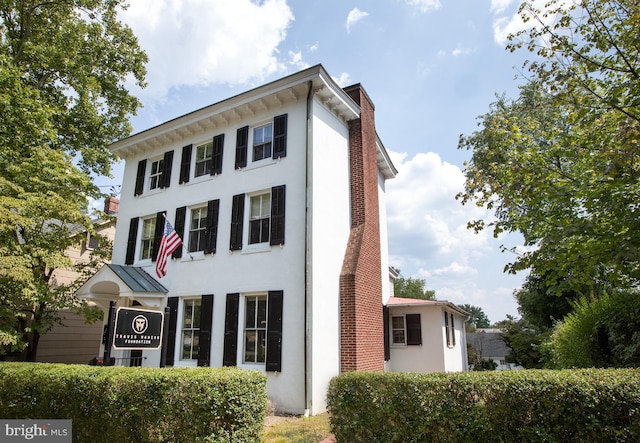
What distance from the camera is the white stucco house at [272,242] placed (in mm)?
9633

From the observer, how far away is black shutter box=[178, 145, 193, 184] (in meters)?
13.1

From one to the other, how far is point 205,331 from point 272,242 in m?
3.21

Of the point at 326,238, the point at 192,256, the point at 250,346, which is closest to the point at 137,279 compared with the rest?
the point at 192,256

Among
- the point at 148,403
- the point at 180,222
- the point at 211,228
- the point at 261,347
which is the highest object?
the point at 180,222

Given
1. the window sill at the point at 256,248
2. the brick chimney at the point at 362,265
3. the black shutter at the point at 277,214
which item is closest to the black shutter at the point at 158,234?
the window sill at the point at 256,248

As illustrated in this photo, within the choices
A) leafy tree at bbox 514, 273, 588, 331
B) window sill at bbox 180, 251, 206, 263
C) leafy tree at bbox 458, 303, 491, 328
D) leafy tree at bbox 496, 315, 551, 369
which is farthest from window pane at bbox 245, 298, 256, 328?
leafy tree at bbox 458, 303, 491, 328

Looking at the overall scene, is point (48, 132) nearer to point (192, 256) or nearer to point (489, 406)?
point (192, 256)

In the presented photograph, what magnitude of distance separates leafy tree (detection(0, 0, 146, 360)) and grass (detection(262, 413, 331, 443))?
8.19m

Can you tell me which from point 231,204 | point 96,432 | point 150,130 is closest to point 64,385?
point 96,432

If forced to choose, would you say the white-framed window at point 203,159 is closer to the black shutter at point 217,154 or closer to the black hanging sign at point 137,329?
the black shutter at point 217,154

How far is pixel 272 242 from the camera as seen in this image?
1030cm

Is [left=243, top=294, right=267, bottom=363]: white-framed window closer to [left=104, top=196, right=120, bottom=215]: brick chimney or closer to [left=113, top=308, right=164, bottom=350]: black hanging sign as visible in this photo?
[left=113, top=308, right=164, bottom=350]: black hanging sign

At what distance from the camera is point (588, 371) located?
487cm

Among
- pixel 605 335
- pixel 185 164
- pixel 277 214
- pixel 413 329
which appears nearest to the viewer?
pixel 605 335
